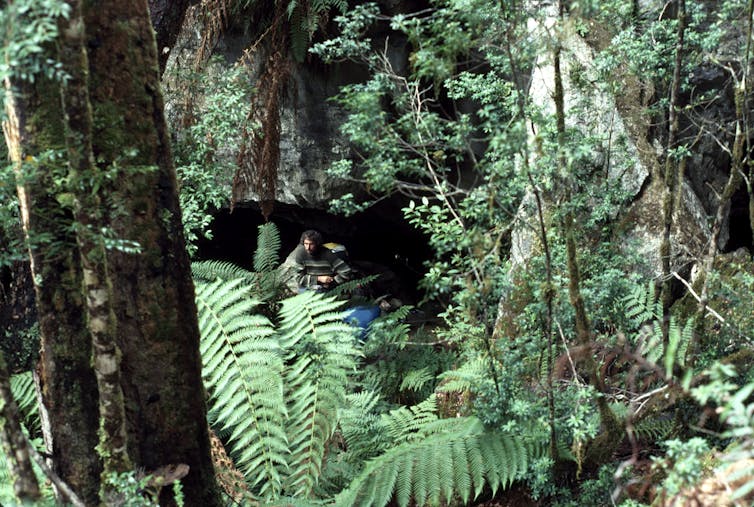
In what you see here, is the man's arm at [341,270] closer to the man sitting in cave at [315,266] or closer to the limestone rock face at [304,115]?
the man sitting in cave at [315,266]

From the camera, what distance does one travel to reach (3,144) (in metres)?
3.94

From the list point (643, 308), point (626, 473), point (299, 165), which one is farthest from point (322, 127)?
point (626, 473)

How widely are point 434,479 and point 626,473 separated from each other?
84 centimetres

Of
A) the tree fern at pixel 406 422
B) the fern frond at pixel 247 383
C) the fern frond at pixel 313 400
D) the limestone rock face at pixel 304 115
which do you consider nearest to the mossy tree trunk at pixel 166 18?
the fern frond at pixel 247 383

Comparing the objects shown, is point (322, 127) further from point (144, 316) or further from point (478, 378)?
point (144, 316)

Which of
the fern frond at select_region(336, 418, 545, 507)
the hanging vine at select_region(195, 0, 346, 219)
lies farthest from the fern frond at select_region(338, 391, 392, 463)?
the hanging vine at select_region(195, 0, 346, 219)

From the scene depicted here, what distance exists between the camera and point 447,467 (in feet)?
10.3

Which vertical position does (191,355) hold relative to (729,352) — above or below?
above

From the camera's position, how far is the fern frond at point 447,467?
3.10 metres

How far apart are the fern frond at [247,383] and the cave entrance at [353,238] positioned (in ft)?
15.9

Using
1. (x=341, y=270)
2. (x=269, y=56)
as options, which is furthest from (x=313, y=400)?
(x=269, y=56)

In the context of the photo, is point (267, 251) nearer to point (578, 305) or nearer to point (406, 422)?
point (406, 422)

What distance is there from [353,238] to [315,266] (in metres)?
2.61

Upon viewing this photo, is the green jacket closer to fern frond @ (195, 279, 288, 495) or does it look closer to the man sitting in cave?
the man sitting in cave
